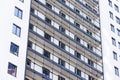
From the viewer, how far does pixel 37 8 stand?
51.2 meters

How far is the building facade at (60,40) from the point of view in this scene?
144 ft

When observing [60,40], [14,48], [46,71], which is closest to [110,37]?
[60,40]

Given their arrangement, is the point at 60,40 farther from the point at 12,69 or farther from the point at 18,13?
the point at 12,69

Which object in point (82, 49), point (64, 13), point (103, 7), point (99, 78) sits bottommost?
point (99, 78)

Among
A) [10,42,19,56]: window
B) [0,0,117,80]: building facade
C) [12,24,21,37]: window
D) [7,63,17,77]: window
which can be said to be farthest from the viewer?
[12,24,21,37]: window

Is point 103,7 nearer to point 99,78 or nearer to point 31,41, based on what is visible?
point 99,78

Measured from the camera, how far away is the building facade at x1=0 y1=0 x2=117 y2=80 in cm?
4378

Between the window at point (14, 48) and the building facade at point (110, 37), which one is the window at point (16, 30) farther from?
the building facade at point (110, 37)

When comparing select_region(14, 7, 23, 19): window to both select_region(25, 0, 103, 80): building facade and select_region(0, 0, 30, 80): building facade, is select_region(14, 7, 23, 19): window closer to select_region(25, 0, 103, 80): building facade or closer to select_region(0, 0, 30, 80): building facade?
select_region(0, 0, 30, 80): building facade

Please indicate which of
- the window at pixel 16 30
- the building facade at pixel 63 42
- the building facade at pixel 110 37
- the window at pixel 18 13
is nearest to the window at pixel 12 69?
the building facade at pixel 63 42

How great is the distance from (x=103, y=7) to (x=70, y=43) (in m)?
12.3

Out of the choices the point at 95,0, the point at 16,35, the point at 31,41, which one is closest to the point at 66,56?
the point at 31,41

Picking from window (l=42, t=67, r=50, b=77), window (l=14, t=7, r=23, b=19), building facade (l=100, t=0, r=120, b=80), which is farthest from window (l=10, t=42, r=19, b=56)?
building facade (l=100, t=0, r=120, b=80)

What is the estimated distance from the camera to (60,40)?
171 ft
